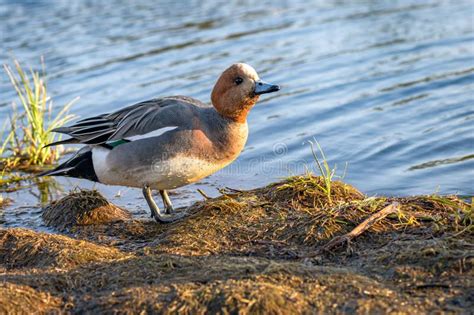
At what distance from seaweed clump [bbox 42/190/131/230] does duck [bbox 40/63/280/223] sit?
0.58 ft

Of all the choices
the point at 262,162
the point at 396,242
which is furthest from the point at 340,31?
the point at 396,242

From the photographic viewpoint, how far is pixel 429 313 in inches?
136

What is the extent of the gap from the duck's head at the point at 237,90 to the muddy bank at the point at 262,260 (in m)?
0.63

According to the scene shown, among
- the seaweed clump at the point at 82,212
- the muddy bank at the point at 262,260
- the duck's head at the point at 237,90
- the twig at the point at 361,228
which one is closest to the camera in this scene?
the muddy bank at the point at 262,260

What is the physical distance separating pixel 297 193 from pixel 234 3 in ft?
30.6

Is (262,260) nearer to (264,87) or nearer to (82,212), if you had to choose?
(264,87)

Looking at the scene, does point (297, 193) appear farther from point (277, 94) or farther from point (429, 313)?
point (277, 94)

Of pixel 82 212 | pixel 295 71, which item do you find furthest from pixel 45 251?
pixel 295 71

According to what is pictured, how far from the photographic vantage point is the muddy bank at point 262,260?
3600mm

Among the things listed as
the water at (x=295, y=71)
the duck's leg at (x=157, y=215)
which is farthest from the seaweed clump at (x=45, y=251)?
the water at (x=295, y=71)

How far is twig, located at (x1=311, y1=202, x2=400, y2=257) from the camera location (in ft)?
14.5

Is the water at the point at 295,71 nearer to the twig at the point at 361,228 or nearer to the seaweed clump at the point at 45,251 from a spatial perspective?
the seaweed clump at the point at 45,251

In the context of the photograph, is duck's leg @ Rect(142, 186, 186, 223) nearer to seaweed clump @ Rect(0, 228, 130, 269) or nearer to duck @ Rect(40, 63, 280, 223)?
duck @ Rect(40, 63, 280, 223)

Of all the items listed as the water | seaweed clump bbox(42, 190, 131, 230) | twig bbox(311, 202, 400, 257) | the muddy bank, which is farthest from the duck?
twig bbox(311, 202, 400, 257)
